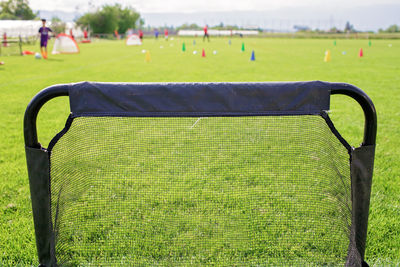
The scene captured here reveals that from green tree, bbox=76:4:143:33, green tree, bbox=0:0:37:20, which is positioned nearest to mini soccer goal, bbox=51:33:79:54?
green tree, bbox=76:4:143:33

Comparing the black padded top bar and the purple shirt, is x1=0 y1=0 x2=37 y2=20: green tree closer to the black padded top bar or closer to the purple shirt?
the purple shirt

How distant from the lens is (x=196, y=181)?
3074 millimetres

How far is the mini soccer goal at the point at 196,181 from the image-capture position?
1.72 metres

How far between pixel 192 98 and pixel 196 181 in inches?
58.9

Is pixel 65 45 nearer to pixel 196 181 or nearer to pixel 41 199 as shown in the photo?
pixel 196 181

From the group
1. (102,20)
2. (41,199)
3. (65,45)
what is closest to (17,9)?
(102,20)

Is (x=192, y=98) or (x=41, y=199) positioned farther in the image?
(x=41, y=199)

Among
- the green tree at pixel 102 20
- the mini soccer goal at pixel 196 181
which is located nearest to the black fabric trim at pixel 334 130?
the mini soccer goal at pixel 196 181

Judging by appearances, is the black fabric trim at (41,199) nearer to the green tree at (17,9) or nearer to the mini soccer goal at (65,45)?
the mini soccer goal at (65,45)

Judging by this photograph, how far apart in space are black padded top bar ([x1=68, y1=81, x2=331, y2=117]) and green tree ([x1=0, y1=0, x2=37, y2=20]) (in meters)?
108

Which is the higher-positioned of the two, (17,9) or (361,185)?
(17,9)

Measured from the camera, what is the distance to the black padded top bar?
171cm

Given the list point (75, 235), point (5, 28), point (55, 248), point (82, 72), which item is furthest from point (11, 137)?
point (5, 28)

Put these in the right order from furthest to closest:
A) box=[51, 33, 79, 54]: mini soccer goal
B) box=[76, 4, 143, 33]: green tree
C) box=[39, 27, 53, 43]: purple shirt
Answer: box=[76, 4, 143, 33]: green tree < box=[51, 33, 79, 54]: mini soccer goal < box=[39, 27, 53, 43]: purple shirt
